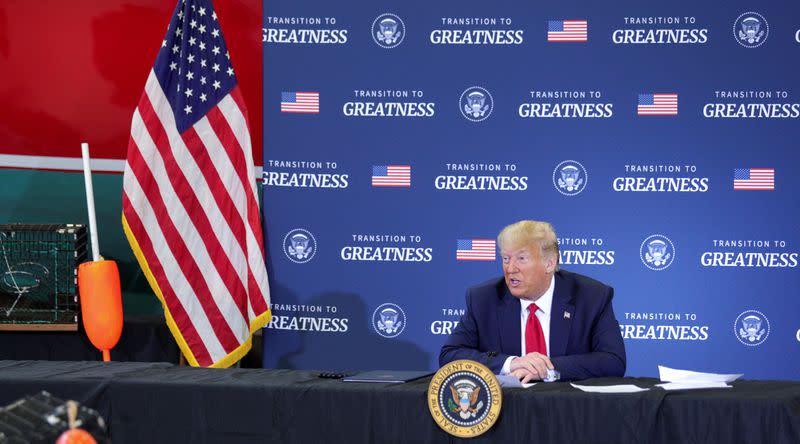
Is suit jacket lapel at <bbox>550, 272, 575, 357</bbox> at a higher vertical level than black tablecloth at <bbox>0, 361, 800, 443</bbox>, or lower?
higher

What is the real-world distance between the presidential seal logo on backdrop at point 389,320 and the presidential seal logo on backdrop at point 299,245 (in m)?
0.50

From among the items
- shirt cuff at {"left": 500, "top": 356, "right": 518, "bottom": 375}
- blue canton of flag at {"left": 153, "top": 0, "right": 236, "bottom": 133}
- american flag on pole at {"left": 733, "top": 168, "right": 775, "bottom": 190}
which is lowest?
shirt cuff at {"left": 500, "top": 356, "right": 518, "bottom": 375}

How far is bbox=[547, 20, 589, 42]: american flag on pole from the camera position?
545 cm

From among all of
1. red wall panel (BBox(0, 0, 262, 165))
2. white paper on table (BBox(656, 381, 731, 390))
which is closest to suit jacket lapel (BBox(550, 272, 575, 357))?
white paper on table (BBox(656, 381, 731, 390))

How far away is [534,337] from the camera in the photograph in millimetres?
3691

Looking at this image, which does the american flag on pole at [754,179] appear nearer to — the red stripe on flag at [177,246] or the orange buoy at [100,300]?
the red stripe on flag at [177,246]

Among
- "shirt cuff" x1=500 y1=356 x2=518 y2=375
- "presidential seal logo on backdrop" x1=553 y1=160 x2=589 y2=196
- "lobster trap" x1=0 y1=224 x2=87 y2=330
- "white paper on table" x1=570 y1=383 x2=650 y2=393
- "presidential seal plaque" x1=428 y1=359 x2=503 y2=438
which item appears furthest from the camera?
"presidential seal logo on backdrop" x1=553 y1=160 x2=589 y2=196

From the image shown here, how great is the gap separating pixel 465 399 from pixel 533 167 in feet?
9.55

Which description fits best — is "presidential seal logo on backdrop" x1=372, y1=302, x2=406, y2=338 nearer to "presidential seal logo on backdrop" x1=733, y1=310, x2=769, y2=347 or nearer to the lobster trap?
the lobster trap

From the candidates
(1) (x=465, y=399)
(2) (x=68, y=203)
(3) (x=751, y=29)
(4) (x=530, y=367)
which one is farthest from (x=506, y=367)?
(2) (x=68, y=203)

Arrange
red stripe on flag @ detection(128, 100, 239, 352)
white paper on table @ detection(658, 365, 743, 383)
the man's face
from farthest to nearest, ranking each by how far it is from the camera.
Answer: red stripe on flag @ detection(128, 100, 239, 352), the man's face, white paper on table @ detection(658, 365, 743, 383)

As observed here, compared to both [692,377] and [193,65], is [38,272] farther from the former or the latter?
[692,377]

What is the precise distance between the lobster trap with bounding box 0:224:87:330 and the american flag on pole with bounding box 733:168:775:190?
11.6ft

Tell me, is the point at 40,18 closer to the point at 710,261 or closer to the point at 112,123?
the point at 112,123
